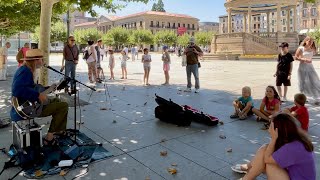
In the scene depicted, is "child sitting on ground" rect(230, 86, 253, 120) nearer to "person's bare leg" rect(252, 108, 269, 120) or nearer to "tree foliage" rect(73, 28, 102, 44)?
"person's bare leg" rect(252, 108, 269, 120)

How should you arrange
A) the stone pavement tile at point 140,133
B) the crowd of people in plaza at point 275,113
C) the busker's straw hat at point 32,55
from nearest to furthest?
the crowd of people in plaza at point 275,113 → the busker's straw hat at point 32,55 → the stone pavement tile at point 140,133

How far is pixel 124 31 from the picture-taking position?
8244 cm

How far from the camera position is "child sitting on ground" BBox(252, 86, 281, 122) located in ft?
21.9

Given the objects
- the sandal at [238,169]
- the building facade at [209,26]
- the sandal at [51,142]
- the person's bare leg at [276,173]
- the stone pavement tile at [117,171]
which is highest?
the building facade at [209,26]

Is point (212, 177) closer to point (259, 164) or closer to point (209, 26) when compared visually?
point (259, 164)

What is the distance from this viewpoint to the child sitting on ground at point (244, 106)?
23.3ft

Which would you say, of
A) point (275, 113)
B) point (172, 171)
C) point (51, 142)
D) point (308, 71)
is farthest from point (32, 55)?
point (308, 71)

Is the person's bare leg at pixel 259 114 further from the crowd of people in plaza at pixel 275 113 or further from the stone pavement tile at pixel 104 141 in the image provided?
the stone pavement tile at pixel 104 141

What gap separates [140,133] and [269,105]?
2.85 m

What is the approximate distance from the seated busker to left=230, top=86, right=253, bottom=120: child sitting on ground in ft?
12.7

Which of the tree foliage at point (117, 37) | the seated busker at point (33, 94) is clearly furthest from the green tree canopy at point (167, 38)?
the seated busker at point (33, 94)

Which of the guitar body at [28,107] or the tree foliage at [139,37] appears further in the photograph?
the tree foliage at [139,37]

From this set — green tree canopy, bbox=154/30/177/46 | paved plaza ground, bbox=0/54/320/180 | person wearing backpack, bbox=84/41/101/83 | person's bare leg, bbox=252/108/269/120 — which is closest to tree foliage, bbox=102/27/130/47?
green tree canopy, bbox=154/30/177/46

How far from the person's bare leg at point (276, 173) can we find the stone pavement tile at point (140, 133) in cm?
254
